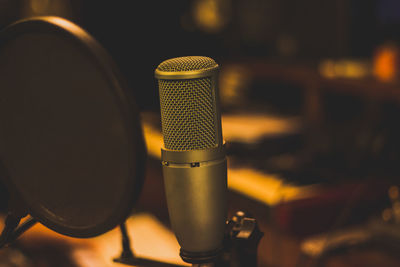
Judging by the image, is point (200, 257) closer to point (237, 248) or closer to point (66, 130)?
point (237, 248)

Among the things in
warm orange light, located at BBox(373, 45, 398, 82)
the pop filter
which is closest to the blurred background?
warm orange light, located at BBox(373, 45, 398, 82)

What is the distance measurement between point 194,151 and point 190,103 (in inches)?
2.1

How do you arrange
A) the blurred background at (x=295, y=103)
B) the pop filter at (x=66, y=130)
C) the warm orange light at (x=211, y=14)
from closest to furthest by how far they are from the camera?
the pop filter at (x=66, y=130) < the blurred background at (x=295, y=103) < the warm orange light at (x=211, y=14)

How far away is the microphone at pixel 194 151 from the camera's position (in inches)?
21.0

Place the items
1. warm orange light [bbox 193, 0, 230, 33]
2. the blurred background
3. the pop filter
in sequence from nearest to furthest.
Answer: the pop filter → the blurred background → warm orange light [bbox 193, 0, 230, 33]

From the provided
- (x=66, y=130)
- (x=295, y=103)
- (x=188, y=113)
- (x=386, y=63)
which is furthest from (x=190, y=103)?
(x=295, y=103)

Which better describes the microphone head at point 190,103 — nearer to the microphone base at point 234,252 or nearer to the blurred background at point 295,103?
the microphone base at point 234,252

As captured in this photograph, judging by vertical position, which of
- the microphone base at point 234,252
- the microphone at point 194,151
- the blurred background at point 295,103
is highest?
the microphone at point 194,151

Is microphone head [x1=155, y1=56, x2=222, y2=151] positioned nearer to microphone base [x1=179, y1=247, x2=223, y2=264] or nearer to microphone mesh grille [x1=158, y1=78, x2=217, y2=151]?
microphone mesh grille [x1=158, y1=78, x2=217, y2=151]

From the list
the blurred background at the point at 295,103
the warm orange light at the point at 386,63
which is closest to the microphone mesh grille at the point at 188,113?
the blurred background at the point at 295,103

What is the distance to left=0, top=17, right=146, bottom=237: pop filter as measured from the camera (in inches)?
20.1

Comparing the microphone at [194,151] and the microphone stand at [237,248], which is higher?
the microphone at [194,151]

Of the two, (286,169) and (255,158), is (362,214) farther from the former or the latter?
(255,158)

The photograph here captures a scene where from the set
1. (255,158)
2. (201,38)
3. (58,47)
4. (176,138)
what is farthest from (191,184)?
(201,38)
